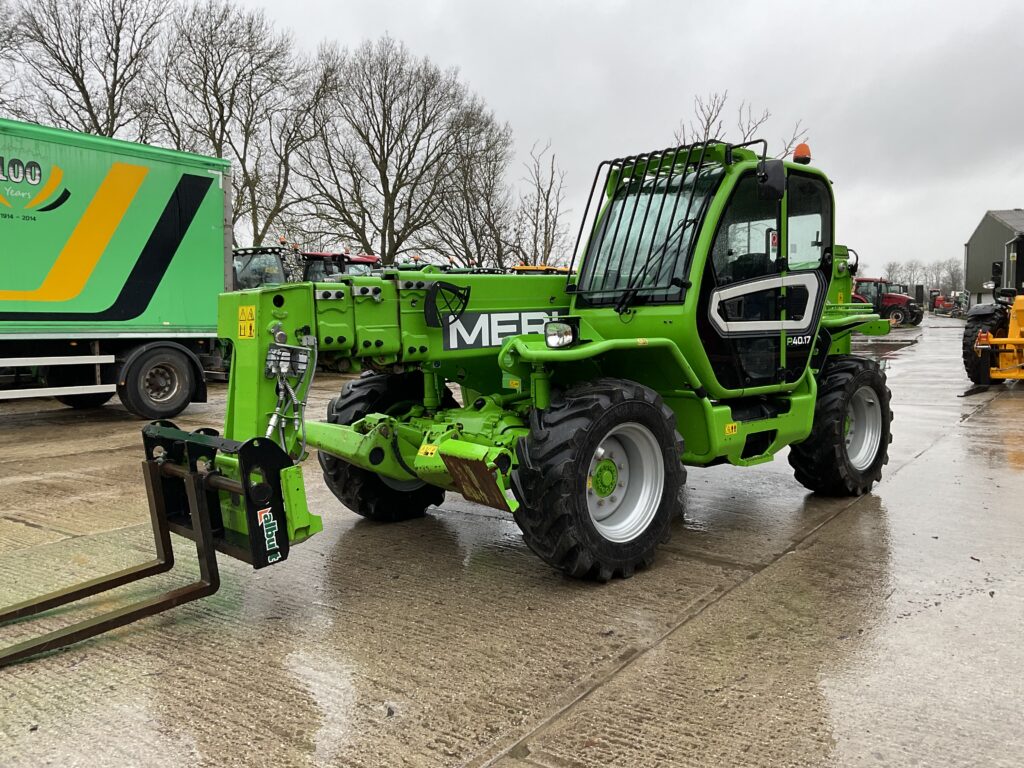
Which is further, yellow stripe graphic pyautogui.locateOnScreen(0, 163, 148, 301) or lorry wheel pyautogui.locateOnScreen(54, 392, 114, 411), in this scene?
lorry wheel pyautogui.locateOnScreen(54, 392, 114, 411)

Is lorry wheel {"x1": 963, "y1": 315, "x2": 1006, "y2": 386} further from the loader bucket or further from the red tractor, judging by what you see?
the red tractor

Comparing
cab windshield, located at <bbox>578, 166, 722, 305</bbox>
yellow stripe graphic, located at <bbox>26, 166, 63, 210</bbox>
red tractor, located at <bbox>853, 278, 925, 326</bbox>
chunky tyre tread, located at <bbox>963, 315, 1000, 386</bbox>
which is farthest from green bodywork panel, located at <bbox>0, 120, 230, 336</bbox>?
red tractor, located at <bbox>853, 278, 925, 326</bbox>

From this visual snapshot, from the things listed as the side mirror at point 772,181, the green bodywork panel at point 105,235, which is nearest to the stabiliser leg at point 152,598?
the side mirror at point 772,181

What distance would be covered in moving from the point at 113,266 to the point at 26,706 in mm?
8314

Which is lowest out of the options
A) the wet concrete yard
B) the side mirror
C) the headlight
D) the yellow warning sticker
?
the wet concrete yard

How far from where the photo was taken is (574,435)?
3977 millimetres

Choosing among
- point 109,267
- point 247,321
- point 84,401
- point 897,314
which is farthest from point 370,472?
point 897,314

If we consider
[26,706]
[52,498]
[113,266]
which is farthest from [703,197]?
[113,266]

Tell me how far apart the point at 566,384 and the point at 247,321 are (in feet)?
5.91

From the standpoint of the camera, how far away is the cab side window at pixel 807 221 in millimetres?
5359

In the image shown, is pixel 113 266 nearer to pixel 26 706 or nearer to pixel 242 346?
pixel 242 346

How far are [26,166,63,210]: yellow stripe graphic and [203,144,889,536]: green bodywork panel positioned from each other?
6.82 metres

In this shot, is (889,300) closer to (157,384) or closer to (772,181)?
(157,384)

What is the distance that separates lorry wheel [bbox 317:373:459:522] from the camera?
5.20 meters
